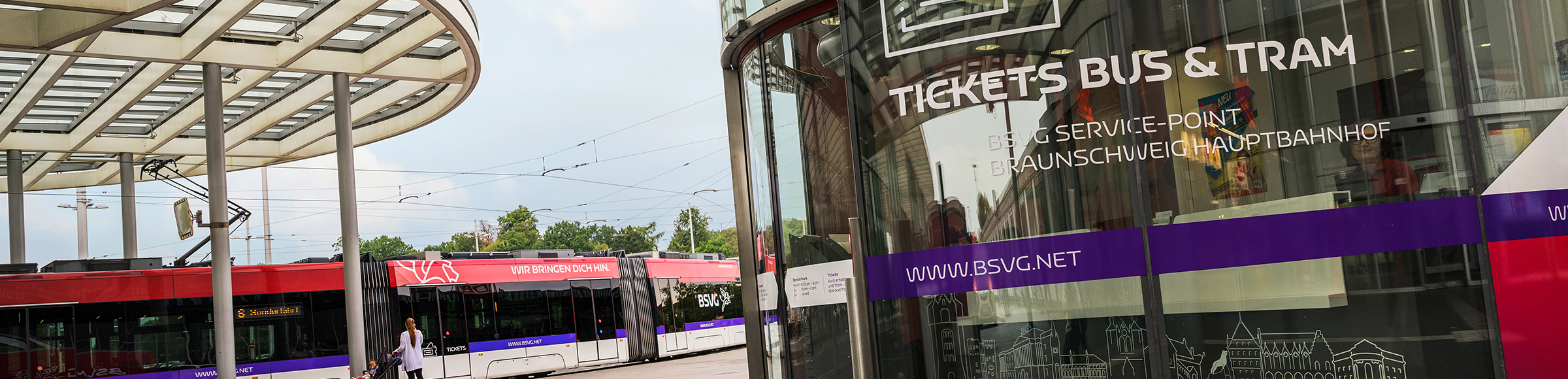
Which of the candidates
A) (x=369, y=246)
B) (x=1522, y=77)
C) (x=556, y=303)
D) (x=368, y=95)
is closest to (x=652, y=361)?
Result: (x=556, y=303)

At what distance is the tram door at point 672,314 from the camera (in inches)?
914

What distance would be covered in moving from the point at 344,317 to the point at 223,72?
508 centimetres

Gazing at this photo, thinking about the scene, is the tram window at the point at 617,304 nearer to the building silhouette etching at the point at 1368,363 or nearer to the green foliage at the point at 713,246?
the building silhouette etching at the point at 1368,363

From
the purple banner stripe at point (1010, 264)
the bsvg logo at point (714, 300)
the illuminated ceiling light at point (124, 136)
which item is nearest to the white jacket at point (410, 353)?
the purple banner stripe at point (1010, 264)

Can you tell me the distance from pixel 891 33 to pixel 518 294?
16222 mm

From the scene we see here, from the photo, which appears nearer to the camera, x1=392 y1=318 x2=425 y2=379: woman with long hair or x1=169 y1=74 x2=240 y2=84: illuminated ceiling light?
x1=392 y1=318 x2=425 y2=379: woman with long hair

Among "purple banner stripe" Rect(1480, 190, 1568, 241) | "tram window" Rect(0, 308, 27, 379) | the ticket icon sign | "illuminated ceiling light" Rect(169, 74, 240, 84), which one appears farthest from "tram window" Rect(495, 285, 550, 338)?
"purple banner stripe" Rect(1480, 190, 1568, 241)

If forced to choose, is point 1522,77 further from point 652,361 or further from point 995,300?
point 652,361

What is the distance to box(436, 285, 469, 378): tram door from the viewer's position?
18578mm

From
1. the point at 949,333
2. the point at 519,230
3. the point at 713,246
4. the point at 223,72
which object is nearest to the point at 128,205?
the point at 223,72

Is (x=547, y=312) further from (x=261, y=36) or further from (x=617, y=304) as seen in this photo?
(x=261, y=36)

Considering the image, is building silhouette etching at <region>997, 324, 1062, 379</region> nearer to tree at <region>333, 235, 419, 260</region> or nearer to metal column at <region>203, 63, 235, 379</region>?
metal column at <region>203, 63, 235, 379</region>

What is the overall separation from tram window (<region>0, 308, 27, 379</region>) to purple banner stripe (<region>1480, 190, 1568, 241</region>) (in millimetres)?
17476

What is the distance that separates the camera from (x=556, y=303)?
2047cm
